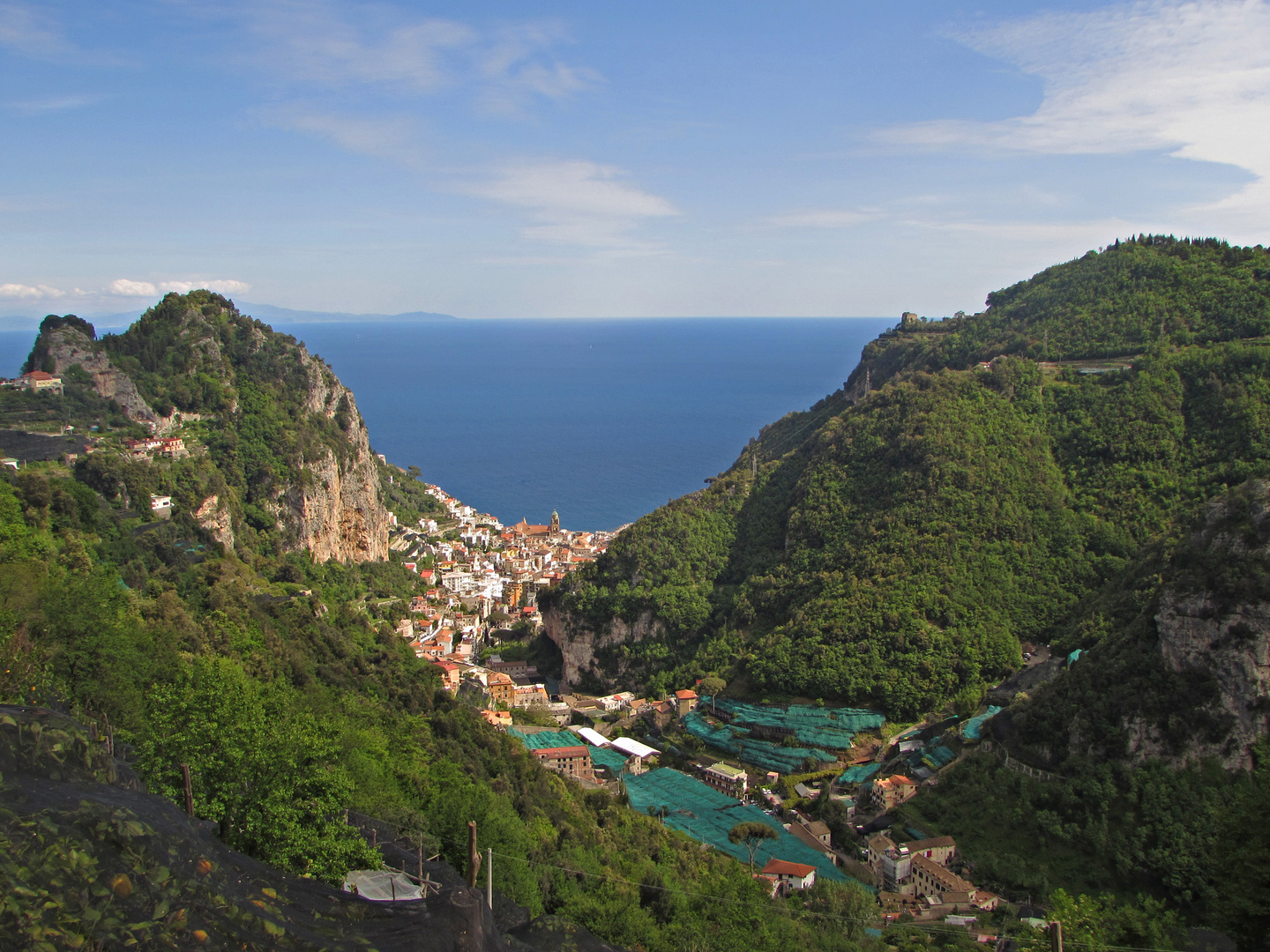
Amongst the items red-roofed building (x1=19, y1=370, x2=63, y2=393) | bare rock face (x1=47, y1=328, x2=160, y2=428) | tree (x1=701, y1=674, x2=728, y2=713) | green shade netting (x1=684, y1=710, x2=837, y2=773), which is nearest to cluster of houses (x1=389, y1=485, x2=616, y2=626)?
tree (x1=701, y1=674, x2=728, y2=713)

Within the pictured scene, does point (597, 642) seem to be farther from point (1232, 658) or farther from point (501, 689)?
point (1232, 658)

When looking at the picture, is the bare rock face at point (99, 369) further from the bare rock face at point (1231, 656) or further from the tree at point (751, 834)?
the bare rock face at point (1231, 656)

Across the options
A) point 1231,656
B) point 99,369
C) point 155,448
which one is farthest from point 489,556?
point 1231,656

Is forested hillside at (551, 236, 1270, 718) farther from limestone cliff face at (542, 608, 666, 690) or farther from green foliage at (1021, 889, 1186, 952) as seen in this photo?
green foliage at (1021, 889, 1186, 952)

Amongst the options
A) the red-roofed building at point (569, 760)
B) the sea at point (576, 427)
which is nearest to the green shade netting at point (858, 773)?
the red-roofed building at point (569, 760)

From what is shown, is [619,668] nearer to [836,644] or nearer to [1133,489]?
[836,644]

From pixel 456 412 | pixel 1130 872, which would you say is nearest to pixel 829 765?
pixel 1130 872
